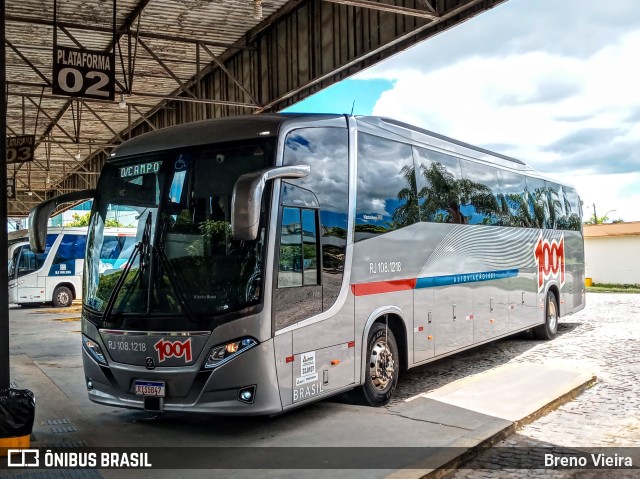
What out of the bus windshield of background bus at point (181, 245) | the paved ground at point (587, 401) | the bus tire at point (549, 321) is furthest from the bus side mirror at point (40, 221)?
the bus tire at point (549, 321)

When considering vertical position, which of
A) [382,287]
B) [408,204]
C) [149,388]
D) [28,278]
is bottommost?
[149,388]

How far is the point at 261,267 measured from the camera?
6137 millimetres

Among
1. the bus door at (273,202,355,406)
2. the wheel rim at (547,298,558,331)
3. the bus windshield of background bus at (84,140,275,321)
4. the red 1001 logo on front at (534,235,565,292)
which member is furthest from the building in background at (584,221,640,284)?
the bus windshield of background bus at (84,140,275,321)

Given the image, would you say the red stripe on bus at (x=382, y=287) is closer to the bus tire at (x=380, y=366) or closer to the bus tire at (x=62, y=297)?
the bus tire at (x=380, y=366)

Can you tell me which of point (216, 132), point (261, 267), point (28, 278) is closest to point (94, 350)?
point (261, 267)

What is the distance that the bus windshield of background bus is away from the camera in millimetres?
6180

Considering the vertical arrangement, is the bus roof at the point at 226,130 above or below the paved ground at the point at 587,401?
above

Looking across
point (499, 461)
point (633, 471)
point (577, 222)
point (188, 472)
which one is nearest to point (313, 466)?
point (188, 472)

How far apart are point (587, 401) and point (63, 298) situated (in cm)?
2238

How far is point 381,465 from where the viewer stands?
18.1 ft

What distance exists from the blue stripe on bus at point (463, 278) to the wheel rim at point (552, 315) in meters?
2.21

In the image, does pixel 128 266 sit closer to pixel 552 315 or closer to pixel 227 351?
pixel 227 351

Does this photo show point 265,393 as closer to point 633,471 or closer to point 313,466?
point 313,466

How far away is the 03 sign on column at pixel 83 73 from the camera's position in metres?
11.0
